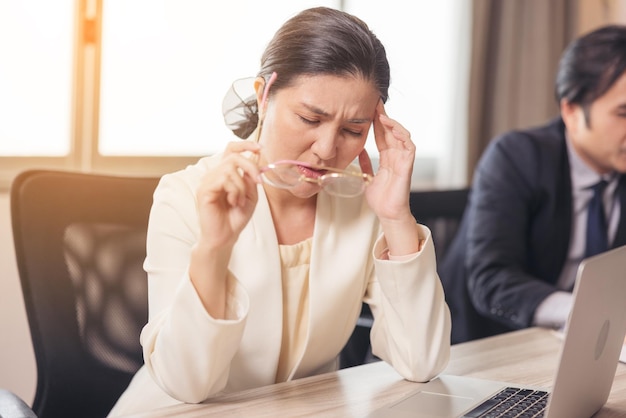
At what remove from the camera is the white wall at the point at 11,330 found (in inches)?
84.7

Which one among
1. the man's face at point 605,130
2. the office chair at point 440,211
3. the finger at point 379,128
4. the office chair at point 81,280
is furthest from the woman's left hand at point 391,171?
the man's face at point 605,130

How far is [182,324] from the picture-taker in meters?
1.11

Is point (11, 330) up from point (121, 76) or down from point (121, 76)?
down

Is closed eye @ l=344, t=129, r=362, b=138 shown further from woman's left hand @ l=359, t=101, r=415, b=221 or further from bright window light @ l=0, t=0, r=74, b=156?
bright window light @ l=0, t=0, r=74, b=156

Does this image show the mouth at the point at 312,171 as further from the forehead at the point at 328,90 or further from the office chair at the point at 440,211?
the office chair at the point at 440,211

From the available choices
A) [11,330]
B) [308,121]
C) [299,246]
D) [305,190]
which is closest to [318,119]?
[308,121]

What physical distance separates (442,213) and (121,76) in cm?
94

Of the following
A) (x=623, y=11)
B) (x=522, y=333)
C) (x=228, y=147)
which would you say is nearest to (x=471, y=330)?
(x=522, y=333)

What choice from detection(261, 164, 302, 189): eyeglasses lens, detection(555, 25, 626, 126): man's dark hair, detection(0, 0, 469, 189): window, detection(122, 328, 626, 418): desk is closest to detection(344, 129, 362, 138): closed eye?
detection(261, 164, 302, 189): eyeglasses lens

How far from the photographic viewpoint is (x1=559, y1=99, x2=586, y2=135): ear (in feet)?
7.17

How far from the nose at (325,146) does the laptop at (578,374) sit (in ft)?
1.20

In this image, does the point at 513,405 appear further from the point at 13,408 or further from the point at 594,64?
the point at 594,64

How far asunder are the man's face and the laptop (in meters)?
1.04

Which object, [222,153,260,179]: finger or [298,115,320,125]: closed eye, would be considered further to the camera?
[298,115,320,125]: closed eye
